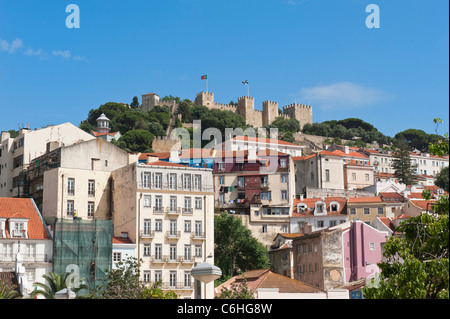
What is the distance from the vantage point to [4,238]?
162 feet

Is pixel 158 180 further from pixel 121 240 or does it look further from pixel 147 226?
pixel 121 240

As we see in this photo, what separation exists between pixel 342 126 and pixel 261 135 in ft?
110

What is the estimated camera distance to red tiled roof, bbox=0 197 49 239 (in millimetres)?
50906

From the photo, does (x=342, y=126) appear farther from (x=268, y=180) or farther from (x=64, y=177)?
(x=64, y=177)

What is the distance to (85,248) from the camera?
52562 mm

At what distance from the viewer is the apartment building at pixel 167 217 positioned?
5597 cm

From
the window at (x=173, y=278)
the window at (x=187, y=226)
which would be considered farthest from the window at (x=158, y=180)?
the window at (x=173, y=278)

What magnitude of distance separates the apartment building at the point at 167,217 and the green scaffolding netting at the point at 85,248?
10.0ft

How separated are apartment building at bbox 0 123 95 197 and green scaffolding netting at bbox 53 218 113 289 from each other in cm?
1543

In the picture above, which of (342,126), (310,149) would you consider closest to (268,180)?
(310,149)

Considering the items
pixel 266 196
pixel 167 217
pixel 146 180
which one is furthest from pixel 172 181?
Result: pixel 266 196

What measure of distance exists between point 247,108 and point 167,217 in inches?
3953

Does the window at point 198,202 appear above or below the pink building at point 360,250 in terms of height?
above

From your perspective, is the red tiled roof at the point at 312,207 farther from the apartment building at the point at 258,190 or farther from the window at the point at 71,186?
the window at the point at 71,186
